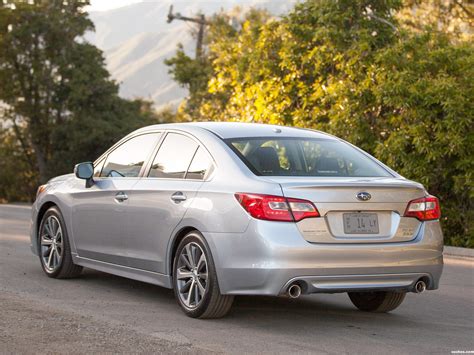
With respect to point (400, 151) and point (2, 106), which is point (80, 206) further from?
point (2, 106)

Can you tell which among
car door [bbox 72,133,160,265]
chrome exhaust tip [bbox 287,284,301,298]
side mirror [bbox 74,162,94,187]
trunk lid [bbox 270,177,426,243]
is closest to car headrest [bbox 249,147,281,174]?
trunk lid [bbox 270,177,426,243]

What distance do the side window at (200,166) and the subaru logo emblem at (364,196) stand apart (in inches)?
51.0

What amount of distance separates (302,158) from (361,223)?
1.03 m

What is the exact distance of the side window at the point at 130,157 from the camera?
30.4 feet

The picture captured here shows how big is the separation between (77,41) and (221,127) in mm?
36475

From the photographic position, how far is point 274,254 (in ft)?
24.0

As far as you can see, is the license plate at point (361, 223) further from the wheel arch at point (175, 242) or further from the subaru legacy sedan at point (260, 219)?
the wheel arch at point (175, 242)

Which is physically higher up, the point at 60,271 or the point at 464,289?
the point at 60,271

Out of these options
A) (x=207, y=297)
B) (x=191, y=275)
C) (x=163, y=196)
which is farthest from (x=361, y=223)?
(x=163, y=196)

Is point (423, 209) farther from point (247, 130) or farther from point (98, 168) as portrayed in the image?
point (98, 168)

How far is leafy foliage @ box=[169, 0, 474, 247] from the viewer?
54.4ft

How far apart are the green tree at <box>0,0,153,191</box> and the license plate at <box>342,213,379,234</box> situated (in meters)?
34.3

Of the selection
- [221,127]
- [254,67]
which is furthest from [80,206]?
[254,67]

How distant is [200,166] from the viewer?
328 inches
